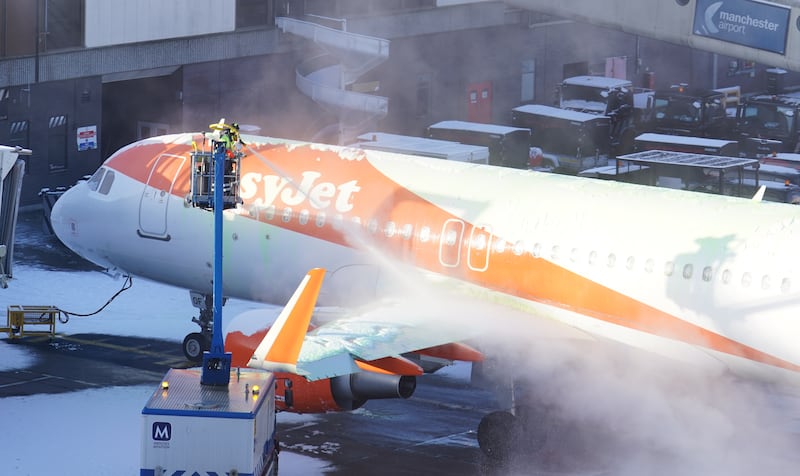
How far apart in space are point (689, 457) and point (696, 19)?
22622 mm

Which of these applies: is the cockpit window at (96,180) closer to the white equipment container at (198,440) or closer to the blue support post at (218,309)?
the blue support post at (218,309)

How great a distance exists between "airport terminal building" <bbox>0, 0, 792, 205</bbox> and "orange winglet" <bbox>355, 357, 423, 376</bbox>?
26860 mm

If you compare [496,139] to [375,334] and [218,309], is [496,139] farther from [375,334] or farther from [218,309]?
[218,309]

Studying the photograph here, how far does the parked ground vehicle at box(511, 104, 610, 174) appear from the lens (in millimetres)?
58719

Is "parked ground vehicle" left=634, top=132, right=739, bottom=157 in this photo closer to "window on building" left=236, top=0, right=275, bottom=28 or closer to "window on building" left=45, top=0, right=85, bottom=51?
"window on building" left=236, top=0, right=275, bottom=28

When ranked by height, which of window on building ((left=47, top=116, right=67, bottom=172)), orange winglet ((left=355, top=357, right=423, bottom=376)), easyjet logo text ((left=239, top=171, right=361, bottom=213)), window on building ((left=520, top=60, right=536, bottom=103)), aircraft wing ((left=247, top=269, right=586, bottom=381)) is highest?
window on building ((left=520, top=60, right=536, bottom=103))

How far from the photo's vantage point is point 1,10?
156 feet

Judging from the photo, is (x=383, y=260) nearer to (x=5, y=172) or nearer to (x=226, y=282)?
(x=226, y=282)

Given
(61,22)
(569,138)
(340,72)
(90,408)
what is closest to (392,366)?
(90,408)

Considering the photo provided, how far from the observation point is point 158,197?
3181cm

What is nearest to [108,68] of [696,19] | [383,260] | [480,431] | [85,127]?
[85,127]

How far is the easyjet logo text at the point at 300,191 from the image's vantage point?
2973 centimetres

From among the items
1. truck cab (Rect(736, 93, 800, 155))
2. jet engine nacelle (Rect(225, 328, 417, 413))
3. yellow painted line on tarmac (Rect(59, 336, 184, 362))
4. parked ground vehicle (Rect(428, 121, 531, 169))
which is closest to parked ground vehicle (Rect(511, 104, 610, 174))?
parked ground vehicle (Rect(428, 121, 531, 169))

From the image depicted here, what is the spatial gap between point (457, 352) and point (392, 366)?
2.11 metres
